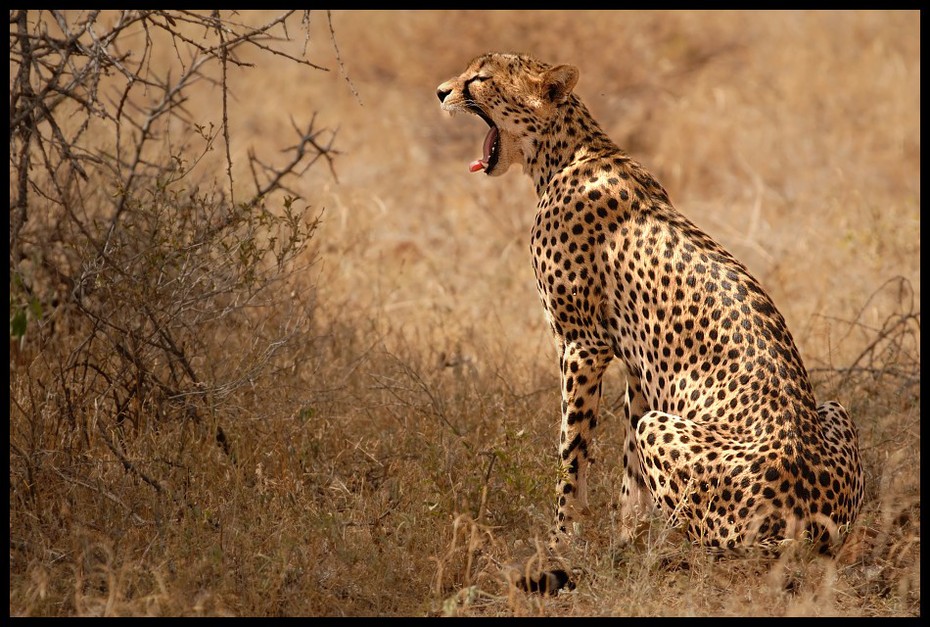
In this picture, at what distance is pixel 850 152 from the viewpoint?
9.25 m

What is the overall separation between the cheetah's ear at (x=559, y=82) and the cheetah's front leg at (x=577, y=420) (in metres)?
0.92

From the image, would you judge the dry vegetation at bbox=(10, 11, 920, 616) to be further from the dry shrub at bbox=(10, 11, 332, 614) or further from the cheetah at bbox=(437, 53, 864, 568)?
the cheetah at bbox=(437, 53, 864, 568)

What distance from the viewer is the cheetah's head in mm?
4379

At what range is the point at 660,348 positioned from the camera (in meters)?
3.97

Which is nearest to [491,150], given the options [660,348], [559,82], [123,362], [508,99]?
[508,99]

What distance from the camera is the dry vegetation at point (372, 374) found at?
3.77m

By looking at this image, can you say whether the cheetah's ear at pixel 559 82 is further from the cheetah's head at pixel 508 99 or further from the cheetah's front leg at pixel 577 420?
the cheetah's front leg at pixel 577 420

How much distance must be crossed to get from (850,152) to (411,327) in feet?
14.3

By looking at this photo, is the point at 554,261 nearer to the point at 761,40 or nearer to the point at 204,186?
the point at 204,186

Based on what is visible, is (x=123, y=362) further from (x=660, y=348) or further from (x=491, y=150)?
A: (x=660, y=348)

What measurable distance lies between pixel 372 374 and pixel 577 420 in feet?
4.19

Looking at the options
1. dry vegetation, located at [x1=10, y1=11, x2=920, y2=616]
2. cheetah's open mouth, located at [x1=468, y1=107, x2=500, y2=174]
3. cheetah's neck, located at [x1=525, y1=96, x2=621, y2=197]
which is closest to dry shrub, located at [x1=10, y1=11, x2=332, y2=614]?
dry vegetation, located at [x1=10, y1=11, x2=920, y2=616]

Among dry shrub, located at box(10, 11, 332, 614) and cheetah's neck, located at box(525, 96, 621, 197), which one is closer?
dry shrub, located at box(10, 11, 332, 614)

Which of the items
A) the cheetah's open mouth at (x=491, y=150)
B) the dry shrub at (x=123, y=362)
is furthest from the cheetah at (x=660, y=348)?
the dry shrub at (x=123, y=362)
